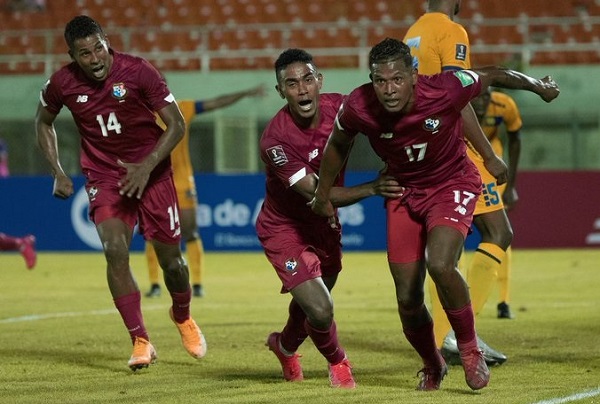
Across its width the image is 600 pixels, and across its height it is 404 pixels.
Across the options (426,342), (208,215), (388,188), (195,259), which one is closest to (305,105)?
(388,188)

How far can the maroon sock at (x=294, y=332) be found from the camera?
785cm

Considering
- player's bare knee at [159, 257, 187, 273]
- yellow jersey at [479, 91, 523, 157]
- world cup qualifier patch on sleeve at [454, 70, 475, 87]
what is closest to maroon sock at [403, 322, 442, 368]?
world cup qualifier patch on sleeve at [454, 70, 475, 87]

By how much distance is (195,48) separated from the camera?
2594 centimetres

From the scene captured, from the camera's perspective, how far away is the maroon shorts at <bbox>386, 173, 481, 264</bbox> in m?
7.01

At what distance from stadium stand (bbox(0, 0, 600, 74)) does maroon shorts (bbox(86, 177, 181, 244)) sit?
46.7 ft

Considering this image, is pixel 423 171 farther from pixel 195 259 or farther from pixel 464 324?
pixel 195 259

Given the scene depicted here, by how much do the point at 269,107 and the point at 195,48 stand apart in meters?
3.98

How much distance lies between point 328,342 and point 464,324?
853 millimetres

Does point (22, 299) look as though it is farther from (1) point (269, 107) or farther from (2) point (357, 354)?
(1) point (269, 107)

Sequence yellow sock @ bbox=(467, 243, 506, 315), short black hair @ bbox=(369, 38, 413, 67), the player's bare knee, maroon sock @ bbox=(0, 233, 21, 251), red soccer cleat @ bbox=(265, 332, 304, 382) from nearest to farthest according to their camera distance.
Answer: short black hair @ bbox=(369, 38, 413, 67), red soccer cleat @ bbox=(265, 332, 304, 382), yellow sock @ bbox=(467, 243, 506, 315), the player's bare knee, maroon sock @ bbox=(0, 233, 21, 251)

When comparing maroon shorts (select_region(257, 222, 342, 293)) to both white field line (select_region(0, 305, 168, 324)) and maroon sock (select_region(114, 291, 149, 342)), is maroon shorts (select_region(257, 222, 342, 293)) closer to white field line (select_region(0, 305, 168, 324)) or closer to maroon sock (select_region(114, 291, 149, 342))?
maroon sock (select_region(114, 291, 149, 342))

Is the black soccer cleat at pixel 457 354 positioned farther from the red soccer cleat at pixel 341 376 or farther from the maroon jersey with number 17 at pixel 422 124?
the maroon jersey with number 17 at pixel 422 124

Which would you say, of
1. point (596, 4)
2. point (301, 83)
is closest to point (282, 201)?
point (301, 83)

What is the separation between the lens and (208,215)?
2159 centimetres
